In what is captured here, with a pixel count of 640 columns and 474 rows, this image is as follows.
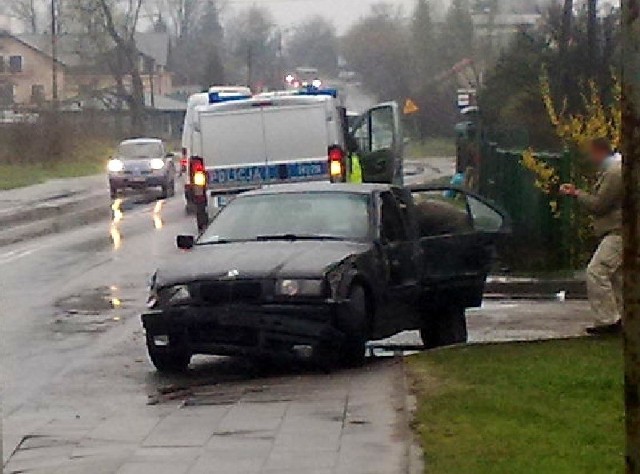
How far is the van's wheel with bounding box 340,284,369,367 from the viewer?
11.6 meters

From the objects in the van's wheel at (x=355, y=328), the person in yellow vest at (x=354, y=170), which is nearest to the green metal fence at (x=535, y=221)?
the person in yellow vest at (x=354, y=170)

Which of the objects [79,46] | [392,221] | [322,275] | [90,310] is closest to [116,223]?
[90,310]

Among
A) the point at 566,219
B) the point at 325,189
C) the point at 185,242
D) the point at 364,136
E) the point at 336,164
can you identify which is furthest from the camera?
the point at 364,136

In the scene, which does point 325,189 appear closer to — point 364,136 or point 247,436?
point 247,436

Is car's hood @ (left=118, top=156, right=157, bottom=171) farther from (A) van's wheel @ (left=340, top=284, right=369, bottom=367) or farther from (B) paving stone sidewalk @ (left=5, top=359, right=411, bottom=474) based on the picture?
(B) paving stone sidewalk @ (left=5, top=359, right=411, bottom=474)

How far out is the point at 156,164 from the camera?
4419 centimetres

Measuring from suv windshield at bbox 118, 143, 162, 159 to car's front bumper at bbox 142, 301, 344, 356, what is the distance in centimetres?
3291

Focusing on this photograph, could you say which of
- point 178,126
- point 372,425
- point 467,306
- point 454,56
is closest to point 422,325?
point 467,306

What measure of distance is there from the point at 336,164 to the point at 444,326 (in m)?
9.66

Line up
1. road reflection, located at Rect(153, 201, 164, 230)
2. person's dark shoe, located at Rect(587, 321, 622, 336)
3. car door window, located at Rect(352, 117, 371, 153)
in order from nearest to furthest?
1. person's dark shoe, located at Rect(587, 321, 622, 336)
2. car door window, located at Rect(352, 117, 371, 153)
3. road reflection, located at Rect(153, 201, 164, 230)

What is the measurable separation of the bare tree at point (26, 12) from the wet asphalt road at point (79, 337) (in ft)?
332

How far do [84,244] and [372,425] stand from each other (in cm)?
1820

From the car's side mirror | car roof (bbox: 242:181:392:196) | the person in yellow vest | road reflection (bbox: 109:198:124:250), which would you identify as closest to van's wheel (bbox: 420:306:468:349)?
car roof (bbox: 242:181:392:196)

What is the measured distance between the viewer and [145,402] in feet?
35.2
